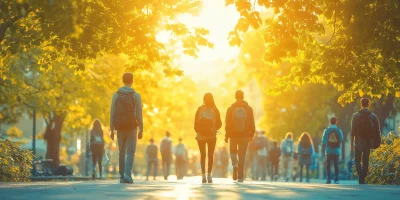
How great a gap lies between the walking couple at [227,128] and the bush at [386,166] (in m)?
3.97

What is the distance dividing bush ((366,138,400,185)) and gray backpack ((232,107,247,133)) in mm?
4266

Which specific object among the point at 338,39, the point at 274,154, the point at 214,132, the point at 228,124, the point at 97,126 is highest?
the point at 338,39

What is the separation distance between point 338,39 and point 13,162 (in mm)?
9329

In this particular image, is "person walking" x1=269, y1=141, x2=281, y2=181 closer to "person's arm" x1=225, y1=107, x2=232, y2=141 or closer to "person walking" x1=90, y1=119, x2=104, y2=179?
"person walking" x1=90, y1=119, x2=104, y2=179

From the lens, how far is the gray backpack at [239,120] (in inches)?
779

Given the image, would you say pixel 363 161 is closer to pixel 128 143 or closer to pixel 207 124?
pixel 207 124

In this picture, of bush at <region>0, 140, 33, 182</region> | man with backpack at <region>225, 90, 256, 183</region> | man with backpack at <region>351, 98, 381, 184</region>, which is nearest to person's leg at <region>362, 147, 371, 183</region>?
man with backpack at <region>351, 98, 381, 184</region>

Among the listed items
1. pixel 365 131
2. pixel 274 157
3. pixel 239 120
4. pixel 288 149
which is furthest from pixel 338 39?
pixel 274 157

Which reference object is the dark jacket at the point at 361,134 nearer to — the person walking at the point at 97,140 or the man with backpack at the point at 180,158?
the person walking at the point at 97,140

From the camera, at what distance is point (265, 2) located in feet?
62.5

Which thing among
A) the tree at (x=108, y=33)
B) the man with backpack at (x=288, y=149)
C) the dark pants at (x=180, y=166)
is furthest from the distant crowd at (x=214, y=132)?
the dark pants at (x=180, y=166)

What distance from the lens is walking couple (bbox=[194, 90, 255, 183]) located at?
19266 millimetres


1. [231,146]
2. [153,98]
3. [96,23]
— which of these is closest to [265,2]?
[231,146]

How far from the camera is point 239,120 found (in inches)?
781
